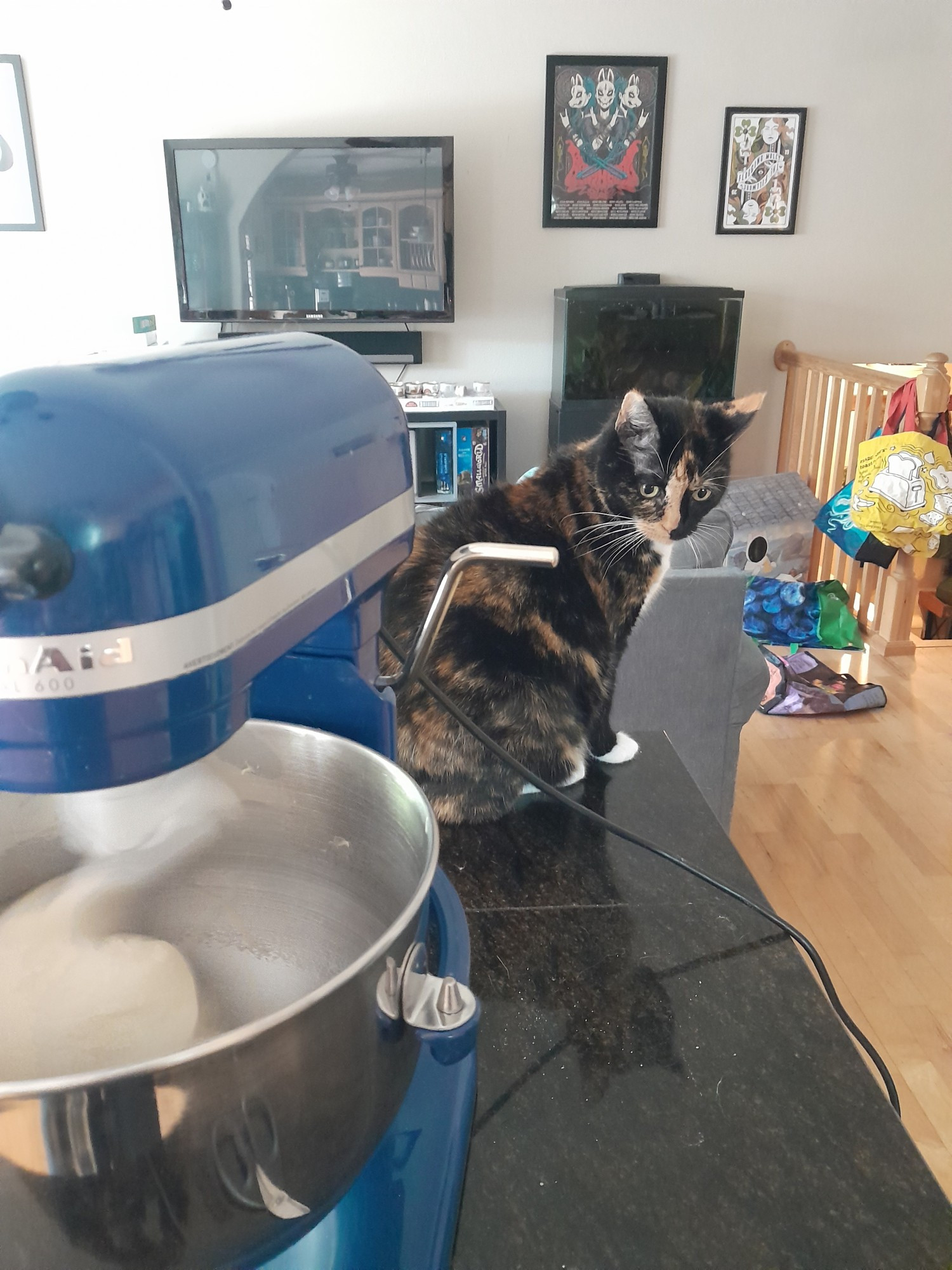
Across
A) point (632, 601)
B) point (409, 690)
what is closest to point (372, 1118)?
point (409, 690)

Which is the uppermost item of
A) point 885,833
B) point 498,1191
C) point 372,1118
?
point 372,1118

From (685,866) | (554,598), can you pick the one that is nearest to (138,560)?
(685,866)

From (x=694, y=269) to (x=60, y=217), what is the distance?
2.33m

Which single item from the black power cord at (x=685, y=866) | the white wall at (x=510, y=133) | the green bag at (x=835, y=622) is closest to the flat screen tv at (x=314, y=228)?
the white wall at (x=510, y=133)

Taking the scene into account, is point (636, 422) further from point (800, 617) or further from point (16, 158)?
point (16, 158)

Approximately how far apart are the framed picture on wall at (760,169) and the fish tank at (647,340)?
411 mm

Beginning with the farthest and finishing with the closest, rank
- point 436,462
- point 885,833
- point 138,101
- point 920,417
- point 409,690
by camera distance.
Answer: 1. point 436,462
2. point 138,101
3. point 920,417
4. point 885,833
5. point 409,690

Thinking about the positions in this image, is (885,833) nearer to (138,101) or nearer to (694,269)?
(694,269)

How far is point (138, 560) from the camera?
0.27m

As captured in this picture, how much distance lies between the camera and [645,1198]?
0.44 m

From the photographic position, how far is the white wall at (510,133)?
10.1ft

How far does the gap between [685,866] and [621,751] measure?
28 centimetres

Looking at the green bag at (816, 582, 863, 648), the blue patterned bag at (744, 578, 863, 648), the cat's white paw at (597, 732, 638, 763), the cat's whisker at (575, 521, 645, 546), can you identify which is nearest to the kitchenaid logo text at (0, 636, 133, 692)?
the cat's white paw at (597, 732, 638, 763)

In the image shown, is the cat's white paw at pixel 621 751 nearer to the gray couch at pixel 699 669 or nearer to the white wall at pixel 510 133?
the gray couch at pixel 699 669
